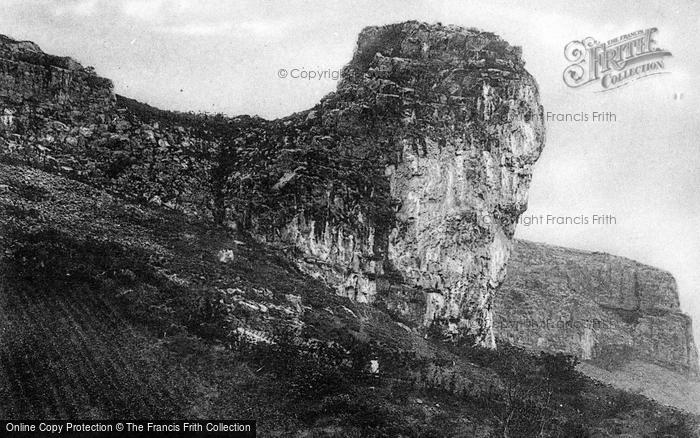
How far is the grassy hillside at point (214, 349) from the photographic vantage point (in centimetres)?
2391

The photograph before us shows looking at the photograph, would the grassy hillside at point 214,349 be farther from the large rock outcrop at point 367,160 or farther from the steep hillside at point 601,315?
the steep hillside at point 601,315

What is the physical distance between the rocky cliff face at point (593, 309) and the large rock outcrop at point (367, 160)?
→ 2911 centimetres

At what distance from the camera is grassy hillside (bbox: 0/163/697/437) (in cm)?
2391

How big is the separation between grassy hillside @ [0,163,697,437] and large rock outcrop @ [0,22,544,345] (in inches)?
93.6

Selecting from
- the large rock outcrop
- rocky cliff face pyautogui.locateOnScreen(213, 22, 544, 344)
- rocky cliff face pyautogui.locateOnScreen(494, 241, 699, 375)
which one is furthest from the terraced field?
rocky cliff face pyautogui.locateOnScreen(494, 241, 699, 375)

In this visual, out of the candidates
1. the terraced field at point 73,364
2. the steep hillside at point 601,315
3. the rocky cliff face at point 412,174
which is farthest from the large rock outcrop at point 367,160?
the steep hillside at point 601,315

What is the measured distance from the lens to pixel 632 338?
75312 millimetres

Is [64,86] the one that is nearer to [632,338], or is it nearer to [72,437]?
[72,437]

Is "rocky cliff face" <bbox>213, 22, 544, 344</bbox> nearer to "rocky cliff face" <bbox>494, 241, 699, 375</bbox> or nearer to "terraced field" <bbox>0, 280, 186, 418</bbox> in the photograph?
"terraced field" <bbox>0, 280, 186, 418</bbox>

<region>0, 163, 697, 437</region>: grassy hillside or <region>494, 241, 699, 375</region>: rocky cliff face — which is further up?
<region>0, 163, 697, 437</region>: grassy hillside

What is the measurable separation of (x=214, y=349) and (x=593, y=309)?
58.9m

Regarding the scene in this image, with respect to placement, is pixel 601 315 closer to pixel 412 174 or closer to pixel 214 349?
pixel 412 174

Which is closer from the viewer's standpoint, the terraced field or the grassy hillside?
the terraced field

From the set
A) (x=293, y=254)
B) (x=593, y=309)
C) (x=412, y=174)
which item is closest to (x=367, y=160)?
(x=412, y=174)
